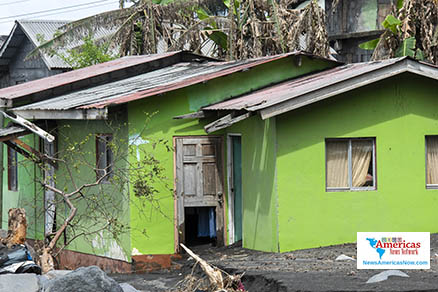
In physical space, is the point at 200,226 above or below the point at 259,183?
below

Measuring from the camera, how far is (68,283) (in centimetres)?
1086

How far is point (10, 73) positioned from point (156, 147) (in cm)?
2022

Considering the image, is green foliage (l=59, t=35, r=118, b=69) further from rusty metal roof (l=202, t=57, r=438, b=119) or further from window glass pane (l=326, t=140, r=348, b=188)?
window glass pane (l=326, t=140, r=348, b=188)

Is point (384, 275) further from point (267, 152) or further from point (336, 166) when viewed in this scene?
point (267, 152)

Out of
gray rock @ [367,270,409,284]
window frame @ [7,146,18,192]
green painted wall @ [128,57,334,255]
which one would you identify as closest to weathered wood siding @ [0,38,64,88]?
window frame @ [7,146,18,192]

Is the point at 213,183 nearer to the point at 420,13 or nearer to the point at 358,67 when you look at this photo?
the point at 358,67

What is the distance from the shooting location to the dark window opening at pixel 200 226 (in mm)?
16266

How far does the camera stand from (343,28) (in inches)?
→ 1201

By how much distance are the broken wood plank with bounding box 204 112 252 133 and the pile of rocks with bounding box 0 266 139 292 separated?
151 inches

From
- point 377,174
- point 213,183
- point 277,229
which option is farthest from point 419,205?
point 213,183

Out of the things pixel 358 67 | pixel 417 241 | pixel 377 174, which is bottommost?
pixel 417 241

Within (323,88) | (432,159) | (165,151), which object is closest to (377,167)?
(432,159)

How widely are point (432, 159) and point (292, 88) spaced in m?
2.76

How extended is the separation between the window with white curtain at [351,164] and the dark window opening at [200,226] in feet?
8.21
